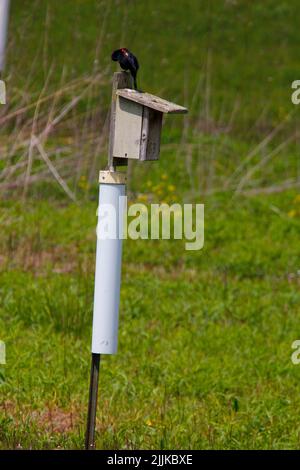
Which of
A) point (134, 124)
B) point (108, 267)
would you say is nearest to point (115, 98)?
point (134, 124)

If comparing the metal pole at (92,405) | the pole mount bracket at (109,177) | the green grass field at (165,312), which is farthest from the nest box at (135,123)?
the green grass field at (165,312)

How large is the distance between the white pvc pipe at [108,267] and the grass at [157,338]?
2.38 ft

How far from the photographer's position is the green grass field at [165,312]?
5.40m

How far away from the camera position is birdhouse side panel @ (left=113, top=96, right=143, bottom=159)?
4.58m

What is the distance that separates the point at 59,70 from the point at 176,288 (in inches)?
286

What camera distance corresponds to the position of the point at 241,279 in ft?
27.9

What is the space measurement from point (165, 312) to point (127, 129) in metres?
2.89

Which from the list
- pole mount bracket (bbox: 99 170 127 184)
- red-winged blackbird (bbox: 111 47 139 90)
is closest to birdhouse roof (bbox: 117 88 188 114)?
red-winged blackbird (bbox: 111 47 139 90)

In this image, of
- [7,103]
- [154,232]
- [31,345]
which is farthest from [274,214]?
[31,345]

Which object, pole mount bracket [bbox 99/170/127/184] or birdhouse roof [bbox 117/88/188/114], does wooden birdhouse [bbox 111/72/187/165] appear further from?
pole mount bracket [bbox 99/170/127/184]

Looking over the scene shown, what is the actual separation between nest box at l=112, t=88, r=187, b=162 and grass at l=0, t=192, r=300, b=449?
4.51ft

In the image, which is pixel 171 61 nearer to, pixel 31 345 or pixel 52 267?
pixel 52 267

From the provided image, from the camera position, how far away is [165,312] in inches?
289

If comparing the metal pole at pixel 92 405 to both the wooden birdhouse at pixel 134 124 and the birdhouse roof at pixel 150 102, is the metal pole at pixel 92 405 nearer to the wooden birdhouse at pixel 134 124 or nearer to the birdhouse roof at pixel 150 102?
the wooden birdhouse at pixel 134 124
